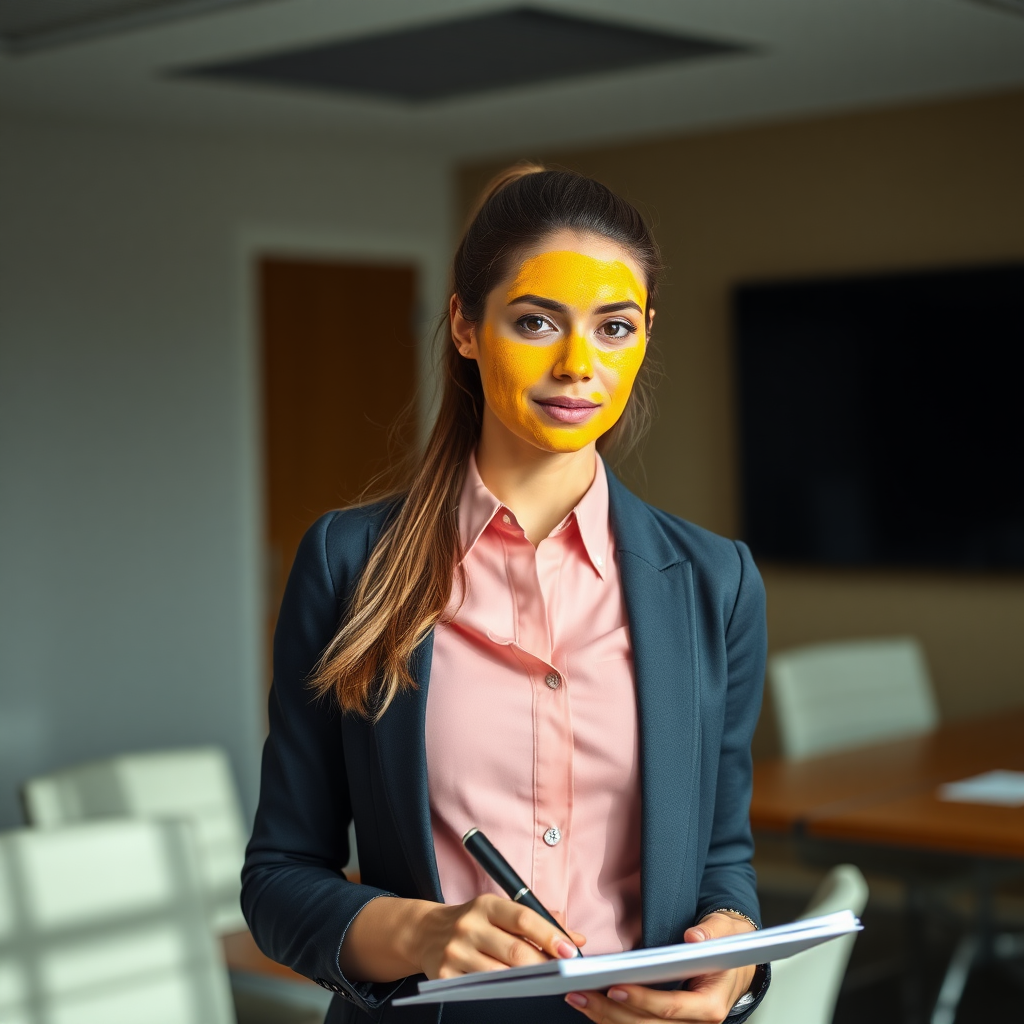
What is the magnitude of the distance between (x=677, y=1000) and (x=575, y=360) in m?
0.51

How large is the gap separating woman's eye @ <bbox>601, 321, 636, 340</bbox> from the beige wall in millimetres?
3626

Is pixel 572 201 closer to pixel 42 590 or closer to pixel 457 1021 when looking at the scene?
pixel 457 1021

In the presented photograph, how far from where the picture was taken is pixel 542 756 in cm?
124

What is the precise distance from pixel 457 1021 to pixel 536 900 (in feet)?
0.60

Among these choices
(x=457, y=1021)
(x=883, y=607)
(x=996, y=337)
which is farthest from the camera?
(x=883, y=607)

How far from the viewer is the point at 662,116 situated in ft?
17.4

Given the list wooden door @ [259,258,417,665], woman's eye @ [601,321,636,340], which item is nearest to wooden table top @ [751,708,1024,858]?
woman's eye @ [601,321,636,340]

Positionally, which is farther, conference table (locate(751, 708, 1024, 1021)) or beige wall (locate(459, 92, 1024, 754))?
beige wall (locate(459, 92, 1024, 754))

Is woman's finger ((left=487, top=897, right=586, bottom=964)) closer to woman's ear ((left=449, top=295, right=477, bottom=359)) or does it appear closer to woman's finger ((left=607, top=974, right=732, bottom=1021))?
woman's finger ((left=607, top=974, right=732, bottom=1021))

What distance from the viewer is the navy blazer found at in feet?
4.03

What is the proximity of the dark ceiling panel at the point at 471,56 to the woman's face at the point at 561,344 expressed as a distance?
2833 millimetres

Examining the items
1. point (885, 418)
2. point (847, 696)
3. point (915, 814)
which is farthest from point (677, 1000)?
point (885, 418)

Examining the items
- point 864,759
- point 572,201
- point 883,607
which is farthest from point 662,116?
point 572,201

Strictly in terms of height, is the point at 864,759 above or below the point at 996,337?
below
